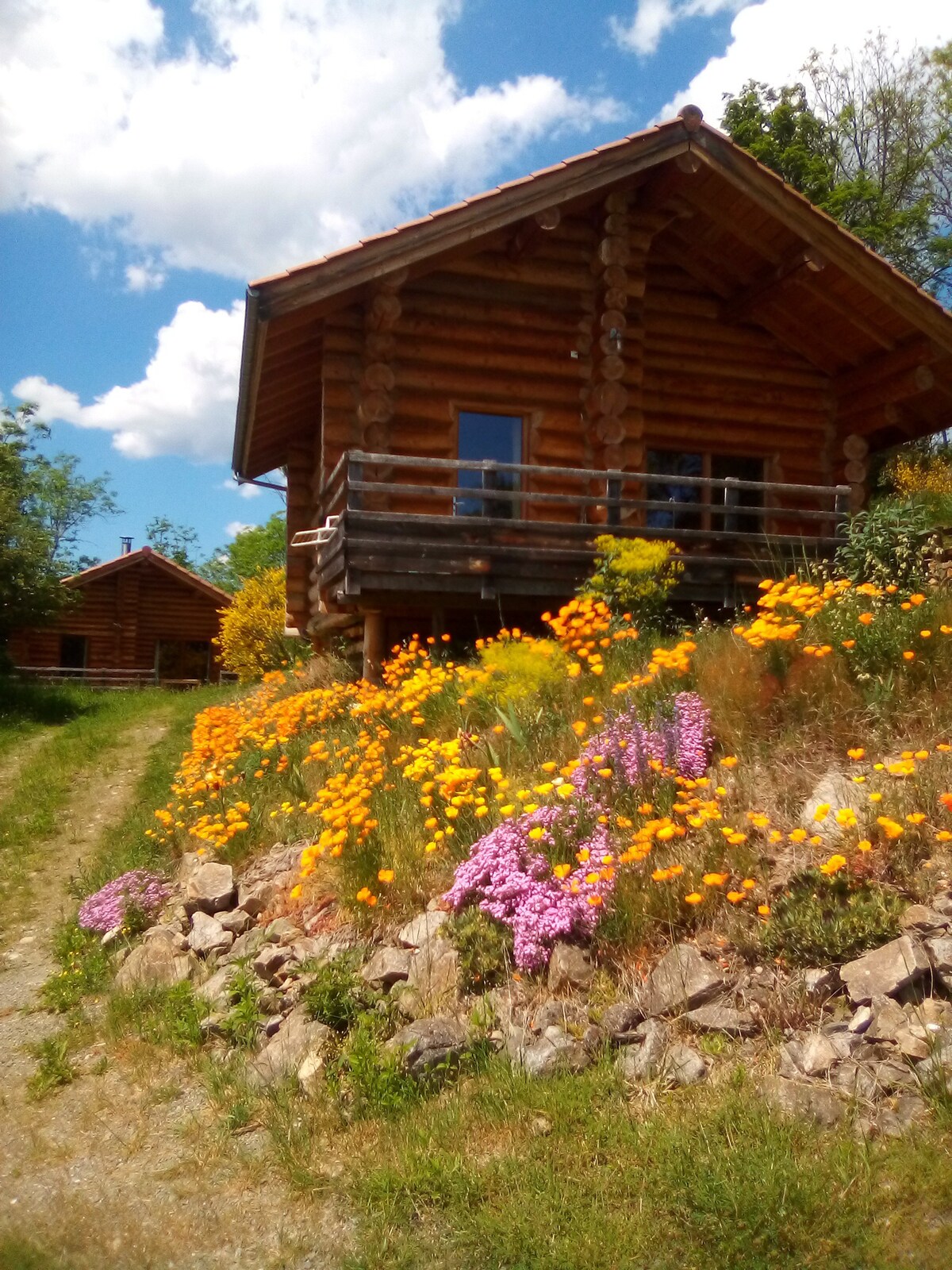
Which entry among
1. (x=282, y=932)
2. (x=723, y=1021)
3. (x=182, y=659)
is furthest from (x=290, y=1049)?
(x=182, y=659)

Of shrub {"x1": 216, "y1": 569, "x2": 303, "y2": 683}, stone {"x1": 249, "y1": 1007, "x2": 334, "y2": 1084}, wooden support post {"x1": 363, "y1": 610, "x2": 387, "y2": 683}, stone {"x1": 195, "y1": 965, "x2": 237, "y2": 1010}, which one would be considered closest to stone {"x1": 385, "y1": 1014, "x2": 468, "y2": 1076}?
stone {"x1": 249, "y1": 1007, "x2": 334, "y2": 1084}

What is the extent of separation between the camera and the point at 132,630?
32.5 metres

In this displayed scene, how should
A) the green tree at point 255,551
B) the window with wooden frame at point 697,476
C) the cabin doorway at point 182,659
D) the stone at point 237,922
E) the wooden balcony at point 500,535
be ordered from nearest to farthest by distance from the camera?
the stone at point 237,922 → the wooden balcony at point 500,535 → the window with wooden frame at point 697,476 → the cabin doorway at point 182,659 → the green tree at point 255,551

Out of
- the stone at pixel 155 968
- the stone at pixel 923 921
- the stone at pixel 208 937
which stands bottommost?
the stone at pixel 155 968

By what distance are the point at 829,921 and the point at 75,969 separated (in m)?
5.18

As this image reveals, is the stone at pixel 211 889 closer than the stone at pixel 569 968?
No

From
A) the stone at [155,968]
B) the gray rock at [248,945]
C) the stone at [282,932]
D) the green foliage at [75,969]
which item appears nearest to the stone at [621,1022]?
the stone at [282,932]

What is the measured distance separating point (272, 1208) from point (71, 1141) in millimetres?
1491

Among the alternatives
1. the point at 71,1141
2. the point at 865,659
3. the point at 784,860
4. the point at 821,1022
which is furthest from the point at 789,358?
the point at 71,1141

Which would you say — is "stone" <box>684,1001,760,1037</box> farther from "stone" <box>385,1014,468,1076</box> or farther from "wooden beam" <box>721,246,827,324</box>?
"wooden beam" <box>721,246,827,324</box>

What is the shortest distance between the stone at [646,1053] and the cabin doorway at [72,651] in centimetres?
3118

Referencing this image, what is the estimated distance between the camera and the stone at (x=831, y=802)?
16.0ft

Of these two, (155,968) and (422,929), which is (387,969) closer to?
(422,929)

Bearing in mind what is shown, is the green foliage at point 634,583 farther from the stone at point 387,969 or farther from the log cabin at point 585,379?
the stone at point 387,969
